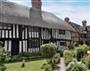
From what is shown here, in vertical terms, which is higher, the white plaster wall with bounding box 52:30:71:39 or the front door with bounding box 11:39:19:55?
the white plaster wall with bounding box 52:30:71:39

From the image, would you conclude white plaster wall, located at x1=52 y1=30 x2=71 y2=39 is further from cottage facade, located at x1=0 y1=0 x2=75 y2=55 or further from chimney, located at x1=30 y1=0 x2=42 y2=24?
chimney, located at x1=30 y1=0 x2=42 y2=24

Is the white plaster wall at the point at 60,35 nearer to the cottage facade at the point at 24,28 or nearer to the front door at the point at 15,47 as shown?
the cottage facade at the point at 24,28

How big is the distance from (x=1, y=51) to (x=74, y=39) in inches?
2020

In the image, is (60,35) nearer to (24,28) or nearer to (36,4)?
(36,4)

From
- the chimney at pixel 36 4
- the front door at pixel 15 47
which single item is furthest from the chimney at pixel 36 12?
the front door at pixel 15 47

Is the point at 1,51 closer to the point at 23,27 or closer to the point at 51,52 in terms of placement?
the point at 51,52

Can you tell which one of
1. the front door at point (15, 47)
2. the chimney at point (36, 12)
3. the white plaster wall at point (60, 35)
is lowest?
the front door at point (15, 47)

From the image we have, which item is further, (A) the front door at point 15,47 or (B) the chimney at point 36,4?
(B) the chimney at point 36,4

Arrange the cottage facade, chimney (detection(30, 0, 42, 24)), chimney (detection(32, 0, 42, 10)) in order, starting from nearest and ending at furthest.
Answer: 1. the cottage facade
2. chimney (detection(30, 0, 42, 24))
3. chimney (detection(32, 0, 42, 10))

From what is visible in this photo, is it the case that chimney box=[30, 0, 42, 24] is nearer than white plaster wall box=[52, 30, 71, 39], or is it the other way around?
chimney box=[30, 0, 42, 24]

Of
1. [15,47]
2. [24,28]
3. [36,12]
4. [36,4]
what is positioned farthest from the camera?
[36,4]

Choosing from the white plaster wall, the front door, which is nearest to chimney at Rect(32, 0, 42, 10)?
the white plaster wall

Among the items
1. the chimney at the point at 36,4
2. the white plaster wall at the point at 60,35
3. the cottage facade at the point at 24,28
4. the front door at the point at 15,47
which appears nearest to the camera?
the cottage facade at the point at 24,28

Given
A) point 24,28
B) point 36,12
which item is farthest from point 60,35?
point 24,28
